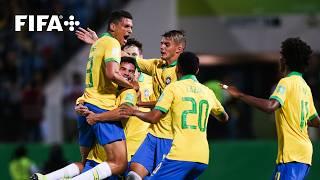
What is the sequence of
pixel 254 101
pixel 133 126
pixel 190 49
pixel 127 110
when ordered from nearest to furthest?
1. pixel 254 101
2. pixel 127 110
3. pixel 133 126
4. pixel 190 49

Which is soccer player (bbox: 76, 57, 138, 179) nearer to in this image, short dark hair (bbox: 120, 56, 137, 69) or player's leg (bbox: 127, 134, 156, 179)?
short dark hair (bbox: 120, 56, 137, 69)

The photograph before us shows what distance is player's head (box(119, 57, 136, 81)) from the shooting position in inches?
511

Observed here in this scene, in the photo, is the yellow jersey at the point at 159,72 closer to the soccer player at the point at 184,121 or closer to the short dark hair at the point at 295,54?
the soccer player at the point at 184,121

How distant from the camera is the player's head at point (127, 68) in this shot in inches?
511

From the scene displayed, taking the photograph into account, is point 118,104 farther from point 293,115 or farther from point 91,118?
point 293,115

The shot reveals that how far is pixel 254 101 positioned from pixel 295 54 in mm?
1040

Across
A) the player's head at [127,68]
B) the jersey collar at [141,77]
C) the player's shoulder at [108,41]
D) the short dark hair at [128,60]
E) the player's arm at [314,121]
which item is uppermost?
the player's shoulder at [108,41]

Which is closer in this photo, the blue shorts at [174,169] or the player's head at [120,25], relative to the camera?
the blue shorts at [174,169]

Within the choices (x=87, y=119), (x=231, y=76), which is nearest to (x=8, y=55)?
(x=231, y=76)

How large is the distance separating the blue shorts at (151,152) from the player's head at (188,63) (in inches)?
46.2

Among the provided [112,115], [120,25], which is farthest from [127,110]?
[120,25]

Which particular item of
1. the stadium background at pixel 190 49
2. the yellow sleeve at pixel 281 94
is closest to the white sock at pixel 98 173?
the yellow sleeve at pixel 281 94

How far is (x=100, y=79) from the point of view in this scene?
12.7 metres

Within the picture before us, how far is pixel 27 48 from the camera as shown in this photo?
989 inches
